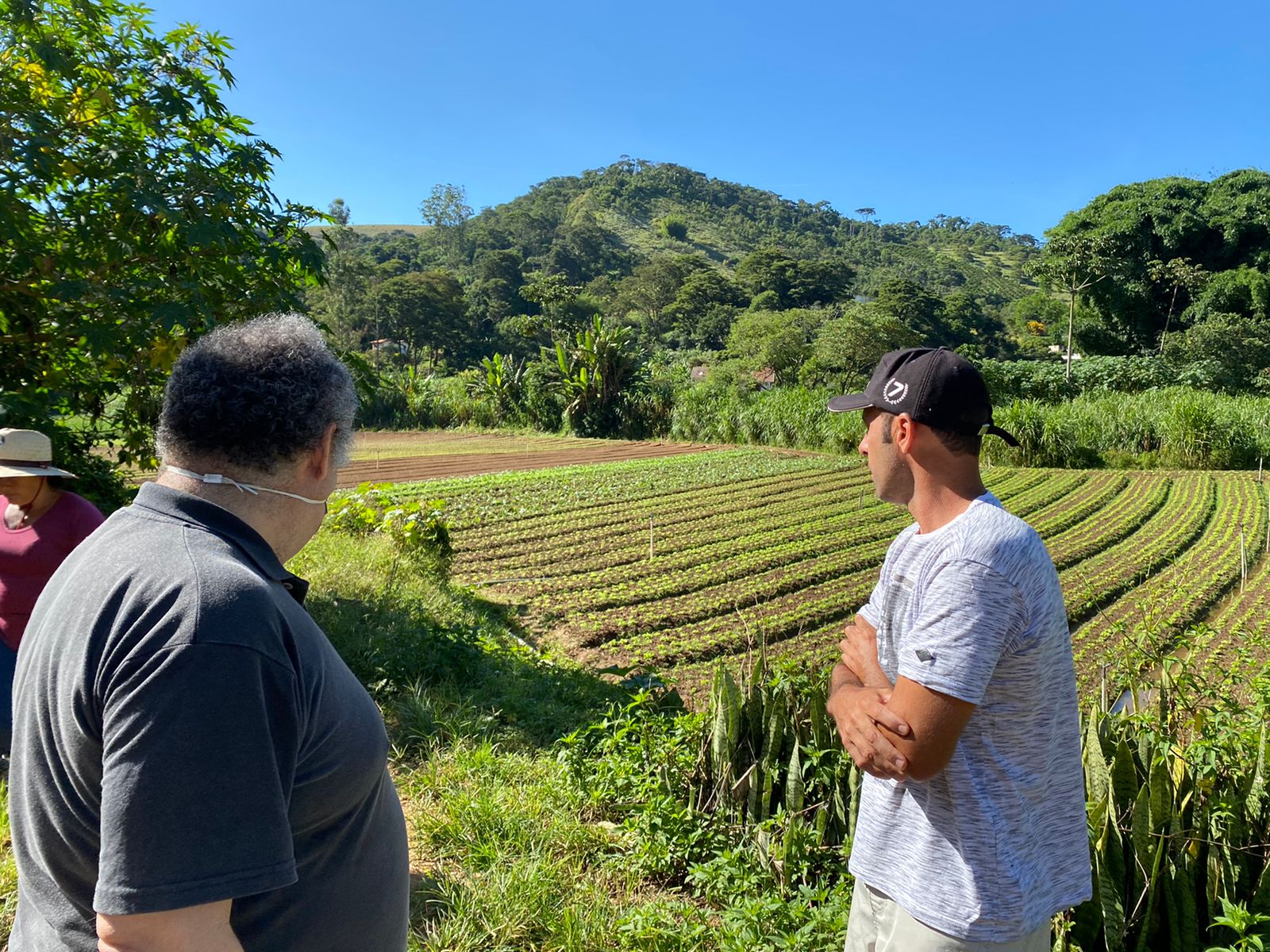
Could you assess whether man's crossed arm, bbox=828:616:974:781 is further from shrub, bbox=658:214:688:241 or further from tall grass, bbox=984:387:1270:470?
shrub, bbox=658:214:688:241

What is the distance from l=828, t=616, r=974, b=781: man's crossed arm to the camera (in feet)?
4.56

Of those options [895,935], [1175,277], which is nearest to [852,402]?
[895,935]

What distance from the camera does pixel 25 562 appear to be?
10.0ft

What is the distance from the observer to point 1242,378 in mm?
28344

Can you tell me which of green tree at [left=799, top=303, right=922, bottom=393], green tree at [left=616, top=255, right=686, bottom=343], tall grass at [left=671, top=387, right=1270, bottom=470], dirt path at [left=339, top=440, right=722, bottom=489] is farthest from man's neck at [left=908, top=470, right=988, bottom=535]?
green tree at [left=616, top=255, right=686, bottom=343]

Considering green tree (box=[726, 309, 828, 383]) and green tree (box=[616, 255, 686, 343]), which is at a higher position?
green tree (box=[616, 255, 686, 343])

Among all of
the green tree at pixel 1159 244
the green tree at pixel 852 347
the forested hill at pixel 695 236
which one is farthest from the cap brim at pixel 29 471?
the forested hill at pixel 695 236

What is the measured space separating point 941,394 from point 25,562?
128 inches

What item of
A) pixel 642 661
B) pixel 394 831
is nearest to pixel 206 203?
pixel 394 831

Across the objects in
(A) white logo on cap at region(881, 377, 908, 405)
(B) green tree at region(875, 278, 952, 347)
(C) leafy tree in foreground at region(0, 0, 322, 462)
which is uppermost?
(B) green tree at region(875, 278, 952, 347)

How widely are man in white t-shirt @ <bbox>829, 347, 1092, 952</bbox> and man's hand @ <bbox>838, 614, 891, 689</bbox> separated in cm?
2

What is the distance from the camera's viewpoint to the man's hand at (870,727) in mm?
1444

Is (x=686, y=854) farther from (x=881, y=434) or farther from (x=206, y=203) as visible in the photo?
(x=206, y=203)

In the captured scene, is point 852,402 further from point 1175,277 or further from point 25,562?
point 1175,277
